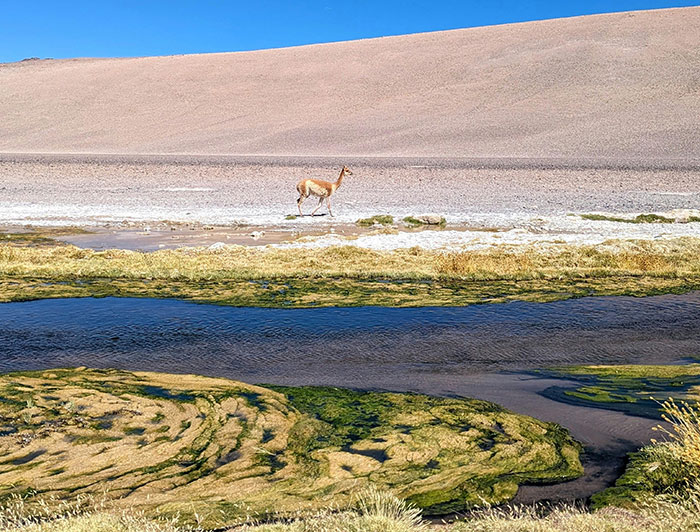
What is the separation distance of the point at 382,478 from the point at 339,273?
28.4 feet

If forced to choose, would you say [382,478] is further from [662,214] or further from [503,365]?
[662,214]

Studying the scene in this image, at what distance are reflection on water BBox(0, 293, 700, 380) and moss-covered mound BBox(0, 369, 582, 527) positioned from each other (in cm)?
109

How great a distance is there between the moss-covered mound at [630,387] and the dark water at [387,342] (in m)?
0.24

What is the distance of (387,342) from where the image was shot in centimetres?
995

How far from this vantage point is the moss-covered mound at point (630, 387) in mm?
7262

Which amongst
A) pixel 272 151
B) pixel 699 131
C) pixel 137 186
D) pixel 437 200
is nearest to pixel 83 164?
pixel 137 186

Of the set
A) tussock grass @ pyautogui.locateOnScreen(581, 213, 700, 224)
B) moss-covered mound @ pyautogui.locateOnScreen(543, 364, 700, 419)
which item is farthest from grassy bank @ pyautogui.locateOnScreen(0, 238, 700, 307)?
tussock grass @ pyautogui.locateOnScreen(581, 213, 700, 224)

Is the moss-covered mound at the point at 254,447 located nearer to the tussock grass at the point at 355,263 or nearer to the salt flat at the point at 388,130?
the tussock grass at the point at 355,263

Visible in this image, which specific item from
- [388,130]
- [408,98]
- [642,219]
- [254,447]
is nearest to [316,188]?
[642,219]

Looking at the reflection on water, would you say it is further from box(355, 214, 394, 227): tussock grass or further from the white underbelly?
the white underbelly

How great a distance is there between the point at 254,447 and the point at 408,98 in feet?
207

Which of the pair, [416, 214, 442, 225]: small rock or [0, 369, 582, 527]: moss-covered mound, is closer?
[0, 369, 582, 527]: moss-covered mound

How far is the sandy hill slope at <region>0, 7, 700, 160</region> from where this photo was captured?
177ft

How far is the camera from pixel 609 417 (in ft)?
22.7
